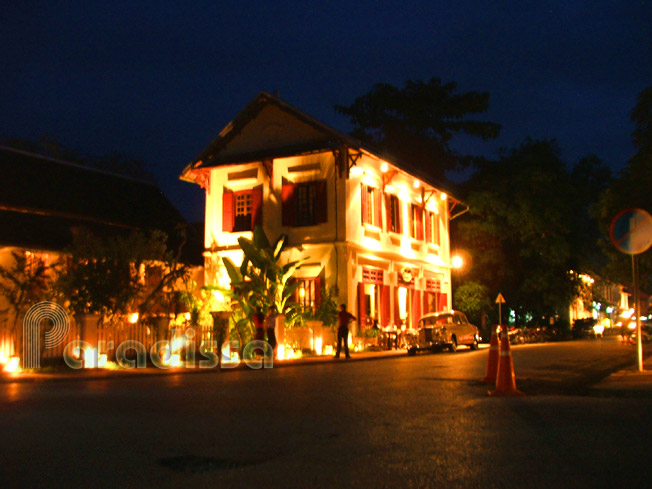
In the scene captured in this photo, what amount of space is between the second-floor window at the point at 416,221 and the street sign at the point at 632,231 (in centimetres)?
2013

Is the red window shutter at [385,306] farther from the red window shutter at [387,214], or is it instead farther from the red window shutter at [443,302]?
the red window shutter at [443,302]

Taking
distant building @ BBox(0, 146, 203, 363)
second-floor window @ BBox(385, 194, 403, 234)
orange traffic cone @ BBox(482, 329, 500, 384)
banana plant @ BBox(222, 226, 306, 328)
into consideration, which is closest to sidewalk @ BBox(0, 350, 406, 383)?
banana plant @ BBox(222, 226, 306, 328)

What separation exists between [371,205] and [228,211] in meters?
5.77

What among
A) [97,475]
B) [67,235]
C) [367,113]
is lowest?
[97,475]

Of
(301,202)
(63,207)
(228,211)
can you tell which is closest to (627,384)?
(301,202)

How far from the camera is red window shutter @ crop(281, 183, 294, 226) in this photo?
29656 mm

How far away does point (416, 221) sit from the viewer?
115ft

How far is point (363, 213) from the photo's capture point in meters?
29.7

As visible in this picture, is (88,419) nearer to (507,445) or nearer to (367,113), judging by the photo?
(507,445)

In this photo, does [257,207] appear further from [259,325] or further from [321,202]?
[259,325]

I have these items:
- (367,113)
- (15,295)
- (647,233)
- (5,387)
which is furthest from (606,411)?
(367,113)

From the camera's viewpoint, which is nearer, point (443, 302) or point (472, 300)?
point (443, 302)

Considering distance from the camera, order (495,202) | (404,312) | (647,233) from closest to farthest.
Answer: (647,233) < (404,312) < (495,202)

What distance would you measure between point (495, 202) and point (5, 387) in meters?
31.0
